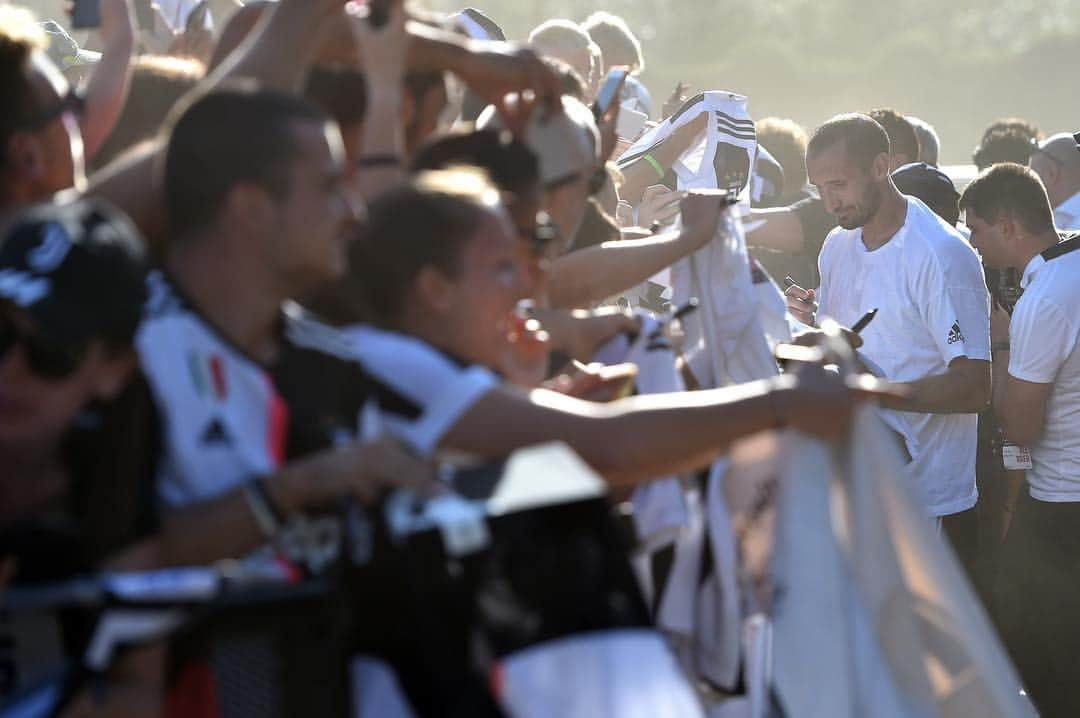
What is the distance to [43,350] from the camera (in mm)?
2213

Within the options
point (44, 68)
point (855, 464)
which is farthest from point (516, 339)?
point (44, 68)

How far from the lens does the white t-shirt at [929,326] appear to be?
20.6ft

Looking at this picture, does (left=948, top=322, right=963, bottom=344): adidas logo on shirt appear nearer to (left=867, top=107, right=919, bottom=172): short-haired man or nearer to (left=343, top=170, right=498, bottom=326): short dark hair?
(left=867, top=107, right=919, bottom=172): short-haired man

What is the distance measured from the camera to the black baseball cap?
2182mm

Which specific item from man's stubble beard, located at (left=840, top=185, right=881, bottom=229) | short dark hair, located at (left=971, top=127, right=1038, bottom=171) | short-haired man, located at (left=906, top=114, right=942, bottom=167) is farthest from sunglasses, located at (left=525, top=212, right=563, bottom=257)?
short dark hair, located at (left=971, top=127, right=1038, bottom=171)

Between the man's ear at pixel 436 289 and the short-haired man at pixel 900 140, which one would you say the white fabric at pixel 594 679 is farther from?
the short-haired man at pixel 900 140

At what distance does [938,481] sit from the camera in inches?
254

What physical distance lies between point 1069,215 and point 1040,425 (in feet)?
8.78

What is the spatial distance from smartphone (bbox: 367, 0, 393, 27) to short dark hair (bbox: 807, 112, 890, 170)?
3760 millimetres

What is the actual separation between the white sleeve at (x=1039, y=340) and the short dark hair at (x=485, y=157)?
353 cm

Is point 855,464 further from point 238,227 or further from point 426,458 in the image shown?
point 238,227

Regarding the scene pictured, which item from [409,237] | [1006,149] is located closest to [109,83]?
[409,237]

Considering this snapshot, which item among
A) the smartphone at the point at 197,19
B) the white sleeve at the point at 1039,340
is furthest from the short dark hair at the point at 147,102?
the white sleeve at the point at 1039,340

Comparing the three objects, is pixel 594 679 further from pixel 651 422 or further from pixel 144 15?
pixel 144 15
